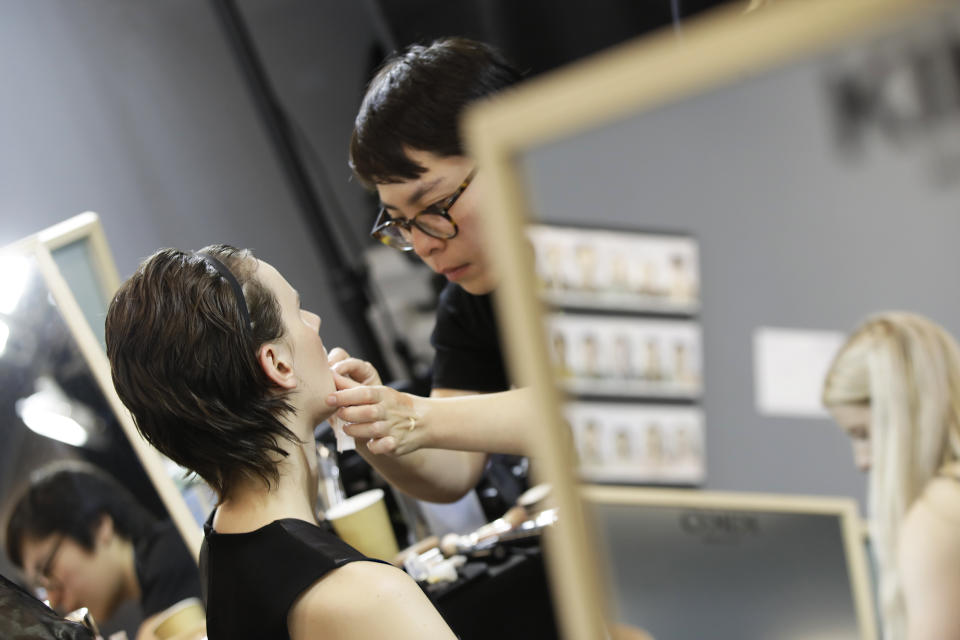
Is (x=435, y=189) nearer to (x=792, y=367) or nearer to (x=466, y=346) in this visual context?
(x=466, y=346)

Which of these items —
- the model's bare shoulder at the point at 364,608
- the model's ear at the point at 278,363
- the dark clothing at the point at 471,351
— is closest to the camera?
the model's bare shoulder at the point at 364,608

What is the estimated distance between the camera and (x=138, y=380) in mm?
1168

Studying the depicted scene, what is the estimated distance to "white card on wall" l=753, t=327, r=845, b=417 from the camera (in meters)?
0.55

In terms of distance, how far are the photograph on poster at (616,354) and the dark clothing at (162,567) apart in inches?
55.6

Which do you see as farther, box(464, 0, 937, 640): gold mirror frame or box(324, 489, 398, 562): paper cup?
box(324, 489, 398, 562): paper cup

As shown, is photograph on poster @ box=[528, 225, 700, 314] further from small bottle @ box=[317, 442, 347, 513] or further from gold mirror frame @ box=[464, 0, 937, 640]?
small bottle @ box=[317, 442, 347, 513]

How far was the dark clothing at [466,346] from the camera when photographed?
1.67 m

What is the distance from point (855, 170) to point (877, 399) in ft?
0.48

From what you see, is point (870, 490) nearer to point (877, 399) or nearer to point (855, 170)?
point (877, 399)

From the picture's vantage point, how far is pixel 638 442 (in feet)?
1.91

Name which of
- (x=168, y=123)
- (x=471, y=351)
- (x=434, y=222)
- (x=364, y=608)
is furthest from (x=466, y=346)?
(x=168, y=123)

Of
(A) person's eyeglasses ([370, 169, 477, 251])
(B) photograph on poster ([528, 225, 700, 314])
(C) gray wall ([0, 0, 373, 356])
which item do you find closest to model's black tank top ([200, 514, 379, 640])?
(A) person's eyeglasses ([370, 169, 477, 251])

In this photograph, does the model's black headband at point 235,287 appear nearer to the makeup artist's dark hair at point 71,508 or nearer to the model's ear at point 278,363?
the model's ear at point 278,363

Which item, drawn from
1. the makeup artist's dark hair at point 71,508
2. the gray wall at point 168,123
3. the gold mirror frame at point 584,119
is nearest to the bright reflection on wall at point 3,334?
the makeup artist's dark hair at point 71,508
